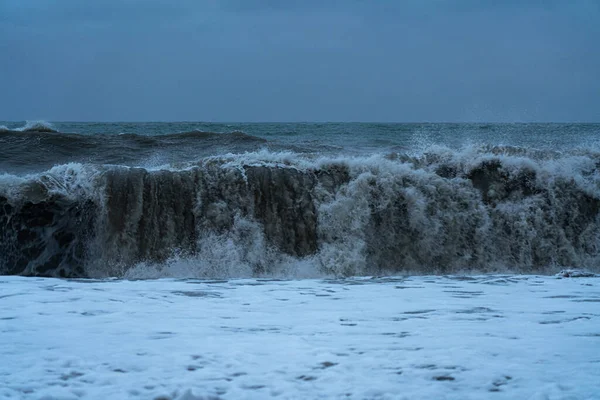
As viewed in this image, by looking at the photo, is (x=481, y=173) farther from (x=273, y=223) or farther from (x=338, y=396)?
(x=338, y=396)

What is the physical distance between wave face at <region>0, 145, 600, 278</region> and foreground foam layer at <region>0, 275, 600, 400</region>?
3358mm

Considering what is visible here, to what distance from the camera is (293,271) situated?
7848mm

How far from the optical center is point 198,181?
8586 mm

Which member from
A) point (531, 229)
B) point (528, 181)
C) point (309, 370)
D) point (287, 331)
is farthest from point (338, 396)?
point (528, 181)

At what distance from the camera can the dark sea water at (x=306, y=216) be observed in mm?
7832

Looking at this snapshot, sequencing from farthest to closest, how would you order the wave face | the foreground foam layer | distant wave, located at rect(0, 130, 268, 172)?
1. distant wave, located at rect(0, 130, 268, 172)
2. the wave face
3. the foreground foam layer

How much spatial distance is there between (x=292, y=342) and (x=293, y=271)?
4.85 meters

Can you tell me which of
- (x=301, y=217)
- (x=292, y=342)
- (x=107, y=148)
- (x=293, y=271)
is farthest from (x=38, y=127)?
(x=292, y=342)

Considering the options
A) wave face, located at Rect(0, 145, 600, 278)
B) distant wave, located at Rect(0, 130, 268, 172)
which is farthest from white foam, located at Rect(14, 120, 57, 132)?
wave face, located at Rect(0, 145, 600, 278)

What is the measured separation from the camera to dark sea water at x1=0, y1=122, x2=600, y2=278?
7832 millimetres

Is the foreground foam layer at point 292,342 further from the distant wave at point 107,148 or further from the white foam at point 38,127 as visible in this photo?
the white foam at point 38,127

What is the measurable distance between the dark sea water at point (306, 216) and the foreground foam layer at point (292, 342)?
335 cm

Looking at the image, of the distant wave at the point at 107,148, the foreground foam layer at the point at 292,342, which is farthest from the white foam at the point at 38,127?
the foreground foam layer at the point at 292,342

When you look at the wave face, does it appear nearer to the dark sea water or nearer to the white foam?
the dark sea water
